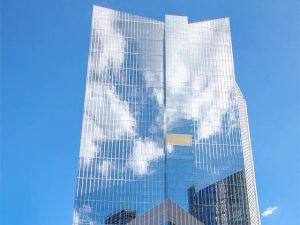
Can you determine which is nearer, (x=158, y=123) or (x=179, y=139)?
(x=179, y=139)

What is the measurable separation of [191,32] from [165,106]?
114 ft

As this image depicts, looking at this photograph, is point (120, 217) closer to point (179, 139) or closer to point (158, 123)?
point (179, 139)

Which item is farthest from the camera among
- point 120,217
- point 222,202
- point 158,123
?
point 158,123

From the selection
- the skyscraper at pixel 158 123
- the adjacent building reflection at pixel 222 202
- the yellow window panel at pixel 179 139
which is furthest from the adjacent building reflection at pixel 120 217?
the yellow window panel at pixel 179 139

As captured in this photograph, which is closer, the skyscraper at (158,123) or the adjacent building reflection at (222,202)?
the skyscraper at (158,123)

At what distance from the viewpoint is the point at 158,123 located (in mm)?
124938

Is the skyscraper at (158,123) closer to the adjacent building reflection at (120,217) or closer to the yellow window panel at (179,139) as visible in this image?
the yellow window panel at (179,139)

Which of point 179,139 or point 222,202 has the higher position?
point 179,139

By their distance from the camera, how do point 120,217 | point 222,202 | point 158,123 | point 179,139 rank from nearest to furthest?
point 120,217 < point 222,202 < point 179,139 < point 158,123

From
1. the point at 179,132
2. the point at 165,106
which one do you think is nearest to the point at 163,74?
the point at 165,106

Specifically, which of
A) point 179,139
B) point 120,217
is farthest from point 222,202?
point 120,217

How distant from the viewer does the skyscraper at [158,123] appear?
113688 mm

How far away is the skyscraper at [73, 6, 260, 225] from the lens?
114 meters

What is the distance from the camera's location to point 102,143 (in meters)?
121
